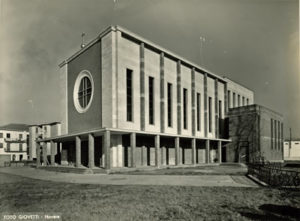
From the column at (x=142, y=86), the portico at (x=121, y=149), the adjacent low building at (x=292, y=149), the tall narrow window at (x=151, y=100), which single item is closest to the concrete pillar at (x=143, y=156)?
the portico at (x=121, y=149)

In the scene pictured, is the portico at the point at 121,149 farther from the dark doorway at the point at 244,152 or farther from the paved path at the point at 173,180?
the paved path at the point at 173,180

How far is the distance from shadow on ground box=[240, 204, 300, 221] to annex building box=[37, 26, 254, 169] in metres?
14.7

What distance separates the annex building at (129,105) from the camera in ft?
77.2

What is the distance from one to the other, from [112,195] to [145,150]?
18077 millimetres

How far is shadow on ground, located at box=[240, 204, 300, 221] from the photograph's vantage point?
18.3 feet

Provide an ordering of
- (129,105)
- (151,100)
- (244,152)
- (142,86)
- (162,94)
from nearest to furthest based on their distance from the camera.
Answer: (129,105) → (142,86) → (151,100) → (162,94) → (244,152)

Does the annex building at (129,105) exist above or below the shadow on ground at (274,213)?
above

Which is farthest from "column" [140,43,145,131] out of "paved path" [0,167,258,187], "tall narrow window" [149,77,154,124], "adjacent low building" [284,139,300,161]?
"adjacent low building" [284,139,300,161]

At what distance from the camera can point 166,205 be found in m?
6.65

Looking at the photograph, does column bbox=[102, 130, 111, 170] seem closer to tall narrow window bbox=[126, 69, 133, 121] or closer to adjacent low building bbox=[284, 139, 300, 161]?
tall narrow window bbox=[126, 69, 133, 121]

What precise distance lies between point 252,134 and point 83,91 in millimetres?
23513

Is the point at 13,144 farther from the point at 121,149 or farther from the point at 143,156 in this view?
the point at 121,149

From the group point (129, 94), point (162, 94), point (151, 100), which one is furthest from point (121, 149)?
point (162, 94)

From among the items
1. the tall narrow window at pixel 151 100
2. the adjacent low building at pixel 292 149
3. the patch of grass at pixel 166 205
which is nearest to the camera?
the patch of grass at pixel 166 205
